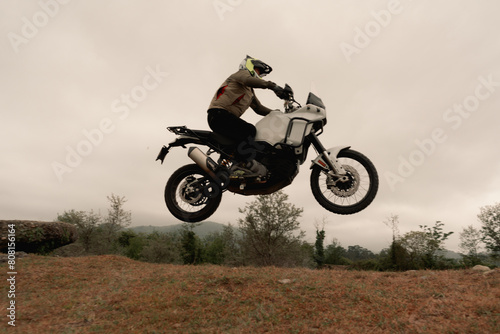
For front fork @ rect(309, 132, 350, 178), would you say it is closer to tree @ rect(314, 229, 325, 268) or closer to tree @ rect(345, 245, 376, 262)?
tree @ rect(314, 229, 325, 268)

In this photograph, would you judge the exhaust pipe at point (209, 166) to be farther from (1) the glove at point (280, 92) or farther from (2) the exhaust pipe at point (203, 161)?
(1) the glove at point (280, 92)

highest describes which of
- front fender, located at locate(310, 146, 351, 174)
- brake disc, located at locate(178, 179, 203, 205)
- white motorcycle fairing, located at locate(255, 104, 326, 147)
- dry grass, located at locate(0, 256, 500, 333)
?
white motorcycle fairing, located at locate(255, 104, 326, 147)

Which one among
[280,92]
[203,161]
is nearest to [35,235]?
[203,161]

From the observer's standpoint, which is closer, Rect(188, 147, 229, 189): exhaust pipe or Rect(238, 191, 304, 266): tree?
Rect(188, 147, 229, 189): exhaust pipe

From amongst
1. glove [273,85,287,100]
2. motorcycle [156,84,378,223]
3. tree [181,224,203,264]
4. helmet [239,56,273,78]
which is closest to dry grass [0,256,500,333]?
motorcycle [156,84,378,223]

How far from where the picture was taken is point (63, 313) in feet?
24.5

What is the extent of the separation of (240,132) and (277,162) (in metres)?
0.95

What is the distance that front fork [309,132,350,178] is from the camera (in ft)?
21.2

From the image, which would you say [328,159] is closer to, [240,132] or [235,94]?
[240,132]

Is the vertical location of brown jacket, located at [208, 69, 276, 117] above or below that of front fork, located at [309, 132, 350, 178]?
above

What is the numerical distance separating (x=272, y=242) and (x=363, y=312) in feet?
87.2

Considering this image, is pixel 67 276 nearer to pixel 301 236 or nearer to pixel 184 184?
pixel 184 184

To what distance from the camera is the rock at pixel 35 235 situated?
17.4m

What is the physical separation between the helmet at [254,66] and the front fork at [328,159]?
1665mm
